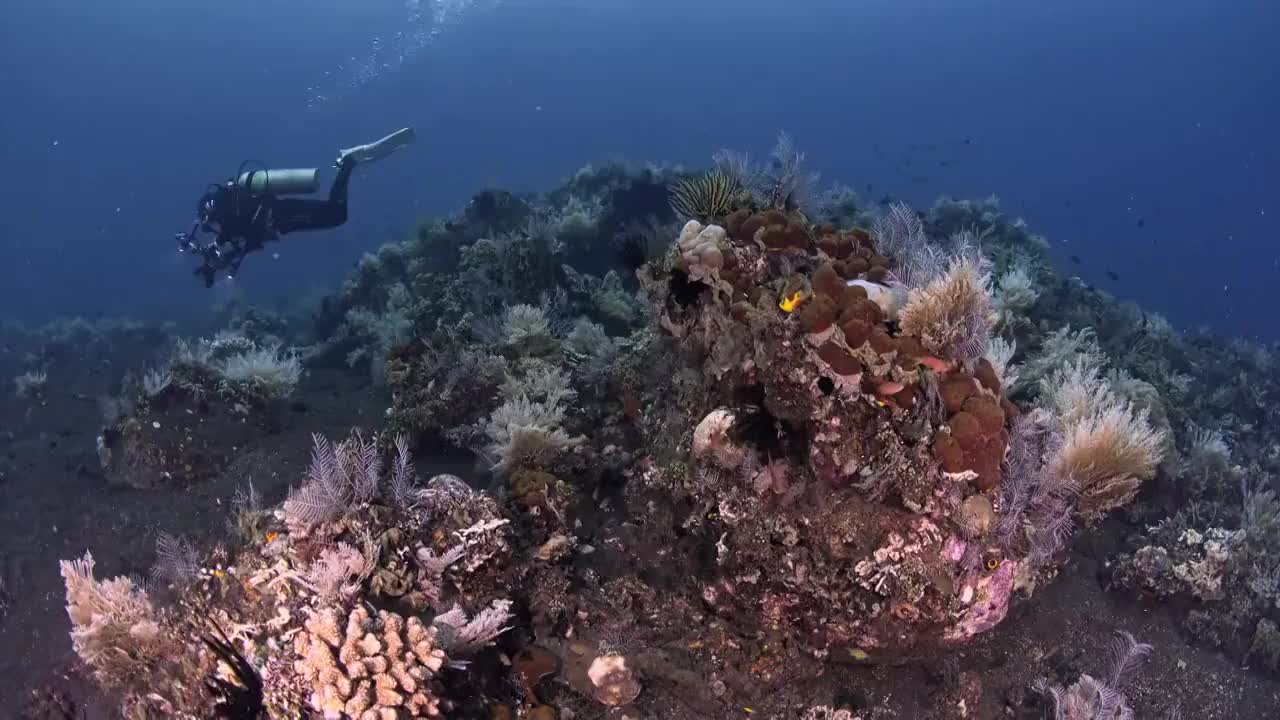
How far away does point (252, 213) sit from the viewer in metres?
14.3

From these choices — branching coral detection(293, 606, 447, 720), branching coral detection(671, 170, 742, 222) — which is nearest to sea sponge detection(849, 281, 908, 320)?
branching coral detection(671, 170, 742, 222)

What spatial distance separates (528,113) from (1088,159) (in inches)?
3654

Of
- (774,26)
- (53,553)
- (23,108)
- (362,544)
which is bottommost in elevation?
(23,108)

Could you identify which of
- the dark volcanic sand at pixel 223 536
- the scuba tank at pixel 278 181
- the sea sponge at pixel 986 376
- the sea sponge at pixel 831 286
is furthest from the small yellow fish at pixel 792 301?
the scuba tank at pixel 278 181

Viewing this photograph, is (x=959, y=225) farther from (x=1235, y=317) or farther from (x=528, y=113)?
(x=528, y=113)

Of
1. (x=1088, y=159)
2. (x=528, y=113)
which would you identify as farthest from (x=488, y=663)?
(x=1088, y=159)

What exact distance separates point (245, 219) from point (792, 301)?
14353 millimetres

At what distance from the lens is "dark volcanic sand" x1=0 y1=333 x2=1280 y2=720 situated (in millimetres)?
4516

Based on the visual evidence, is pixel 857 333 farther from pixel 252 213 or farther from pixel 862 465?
pixel 252 213

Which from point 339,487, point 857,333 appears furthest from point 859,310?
point 339,487

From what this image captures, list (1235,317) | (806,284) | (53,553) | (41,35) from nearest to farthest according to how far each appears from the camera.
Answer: (806,284) → (53,553) → (1235,317) → (41,35)

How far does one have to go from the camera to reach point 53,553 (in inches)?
350

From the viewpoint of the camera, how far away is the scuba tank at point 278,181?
1452 cm

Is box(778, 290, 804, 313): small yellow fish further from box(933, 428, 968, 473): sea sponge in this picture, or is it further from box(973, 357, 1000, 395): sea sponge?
box(973, 357, 1000, 395): sea sponge
